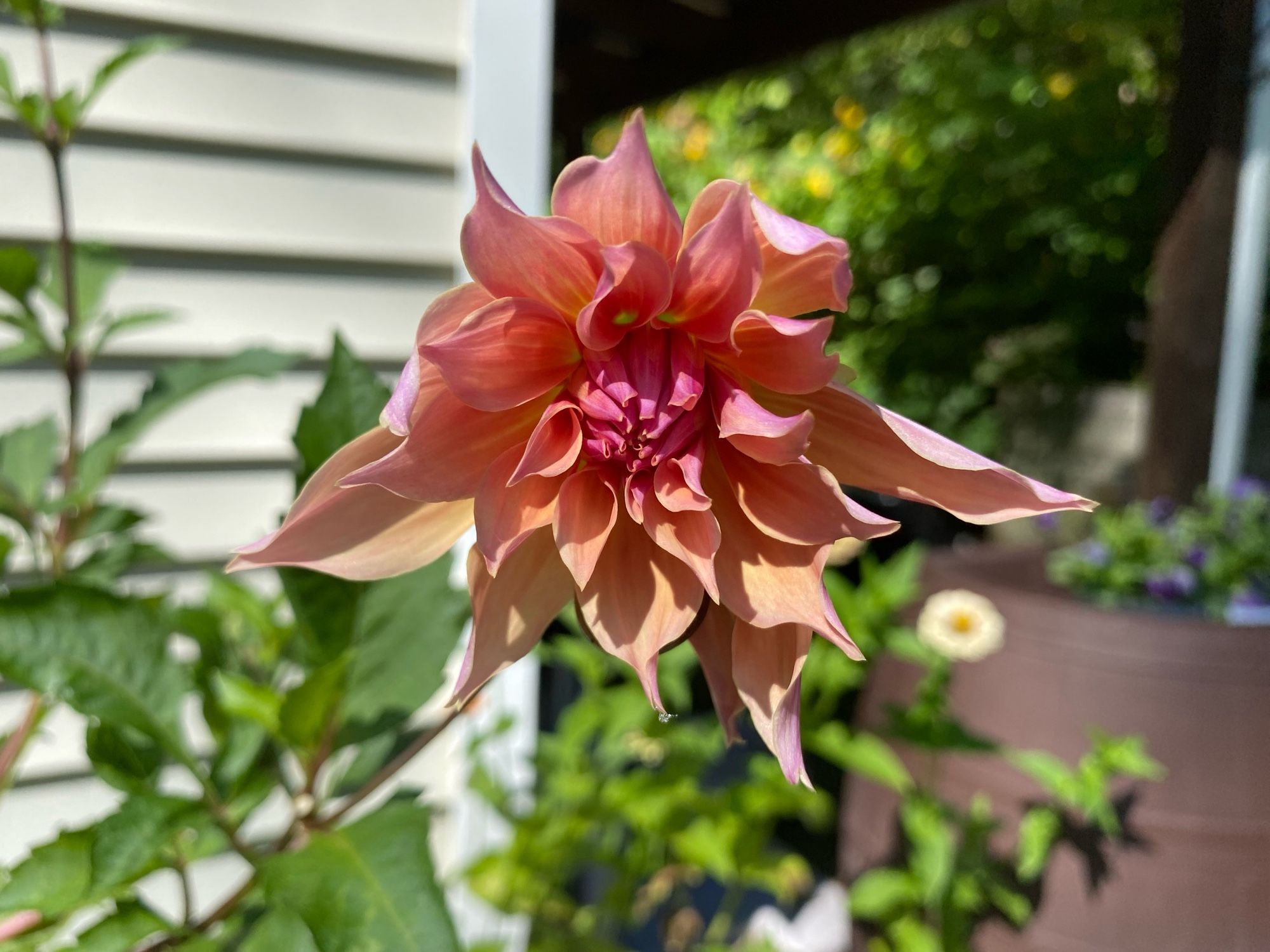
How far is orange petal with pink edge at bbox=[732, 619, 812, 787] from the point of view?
34 cm

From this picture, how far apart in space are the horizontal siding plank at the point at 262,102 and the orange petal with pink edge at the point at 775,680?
3.81ft

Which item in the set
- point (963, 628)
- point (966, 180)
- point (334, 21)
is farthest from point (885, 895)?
point (966, 180)

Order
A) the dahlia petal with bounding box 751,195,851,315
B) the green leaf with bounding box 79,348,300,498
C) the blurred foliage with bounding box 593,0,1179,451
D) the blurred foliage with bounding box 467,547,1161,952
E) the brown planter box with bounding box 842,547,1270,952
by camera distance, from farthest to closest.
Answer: the blurred foliage with bounding box 593,0,1179,451, the blurred foliage with bounding box 467,547,1161,952, the brown planter box with bounding box 842,547,1270,952, the green leaf with bounding box 79,348,300,498, the dahlia petal with bounding box 751,195,851,315

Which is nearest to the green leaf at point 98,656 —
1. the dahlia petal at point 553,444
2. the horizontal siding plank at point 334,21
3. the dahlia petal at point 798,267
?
the dahlia petal at point 553,444

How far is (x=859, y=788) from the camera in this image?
47.3 inches

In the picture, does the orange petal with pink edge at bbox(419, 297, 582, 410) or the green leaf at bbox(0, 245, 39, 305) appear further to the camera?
the green leaf at bbox(0, 245, 39, 305)

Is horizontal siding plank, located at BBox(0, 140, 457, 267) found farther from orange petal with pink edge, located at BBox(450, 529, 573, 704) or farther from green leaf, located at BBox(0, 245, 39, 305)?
orange petal with pink edge, located at BBox(450, 529, 573, 704)

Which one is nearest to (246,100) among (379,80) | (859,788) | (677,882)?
(379,80)

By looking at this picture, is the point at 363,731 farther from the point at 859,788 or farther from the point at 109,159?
the point at 109,159

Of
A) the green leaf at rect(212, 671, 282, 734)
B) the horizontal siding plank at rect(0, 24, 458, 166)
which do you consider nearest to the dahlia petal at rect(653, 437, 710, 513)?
the green leaf at rect(212, 671, 282, 734)

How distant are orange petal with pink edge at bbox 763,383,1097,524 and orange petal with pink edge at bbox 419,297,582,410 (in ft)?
0.35

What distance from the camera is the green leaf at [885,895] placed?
100 cm

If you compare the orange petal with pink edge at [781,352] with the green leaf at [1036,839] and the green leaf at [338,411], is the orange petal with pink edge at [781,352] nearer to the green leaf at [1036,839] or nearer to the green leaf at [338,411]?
the green leaf at [338,411]

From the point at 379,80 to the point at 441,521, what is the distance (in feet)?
3.65
